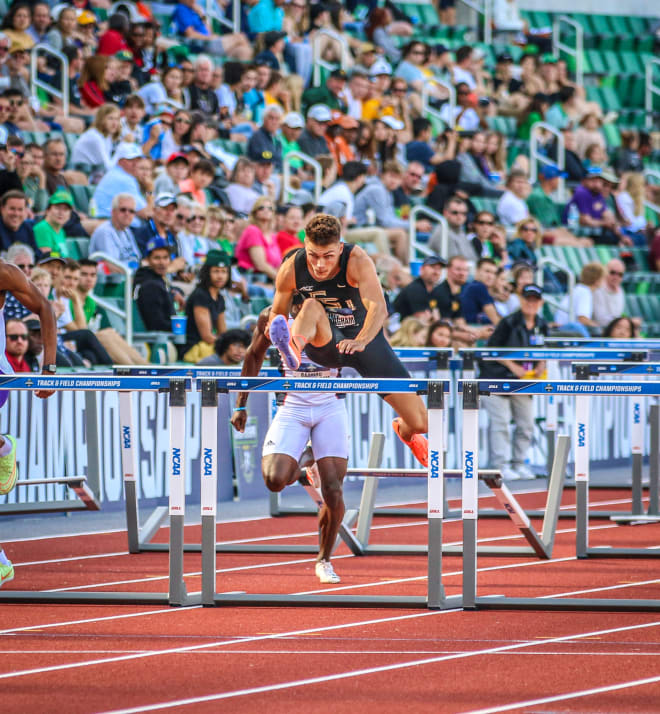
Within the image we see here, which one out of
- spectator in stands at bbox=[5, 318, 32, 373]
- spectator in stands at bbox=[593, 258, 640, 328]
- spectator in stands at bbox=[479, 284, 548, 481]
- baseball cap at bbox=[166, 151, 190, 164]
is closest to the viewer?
spectator in stands at bbox=[5, 318, 32, 373]

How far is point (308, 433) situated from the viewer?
929 cm

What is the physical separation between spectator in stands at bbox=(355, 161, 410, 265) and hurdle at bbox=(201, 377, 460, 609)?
10.5 meters

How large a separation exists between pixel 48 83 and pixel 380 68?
5.85 meters

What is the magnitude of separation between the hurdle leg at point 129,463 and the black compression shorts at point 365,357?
1.84m

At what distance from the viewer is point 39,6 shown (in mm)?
17375

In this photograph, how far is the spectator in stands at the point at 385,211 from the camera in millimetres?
18641

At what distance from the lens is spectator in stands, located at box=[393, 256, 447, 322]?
628 inches

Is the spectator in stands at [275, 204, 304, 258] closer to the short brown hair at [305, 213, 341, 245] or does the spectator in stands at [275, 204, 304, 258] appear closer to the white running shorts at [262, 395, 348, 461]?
the white running shorts at [262, 395, 348, 461]

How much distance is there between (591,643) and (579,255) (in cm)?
1457

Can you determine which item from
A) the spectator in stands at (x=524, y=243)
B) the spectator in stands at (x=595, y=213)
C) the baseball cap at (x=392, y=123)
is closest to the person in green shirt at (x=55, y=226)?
the baseball cap at (x=392, y=123)

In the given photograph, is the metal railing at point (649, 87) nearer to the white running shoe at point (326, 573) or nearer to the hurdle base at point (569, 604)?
the white running shoe at point (326, 573)

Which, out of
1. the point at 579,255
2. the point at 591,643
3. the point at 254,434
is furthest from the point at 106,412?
the point at 579,255

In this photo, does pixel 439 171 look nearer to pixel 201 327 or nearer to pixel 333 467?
pixel 201 327

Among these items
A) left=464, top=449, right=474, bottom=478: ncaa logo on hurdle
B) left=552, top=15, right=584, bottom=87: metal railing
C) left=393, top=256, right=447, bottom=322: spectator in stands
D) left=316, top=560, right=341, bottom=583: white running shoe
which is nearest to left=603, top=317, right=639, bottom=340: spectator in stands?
left=393, top=256, right=447, bottom=322: spectator in stands
